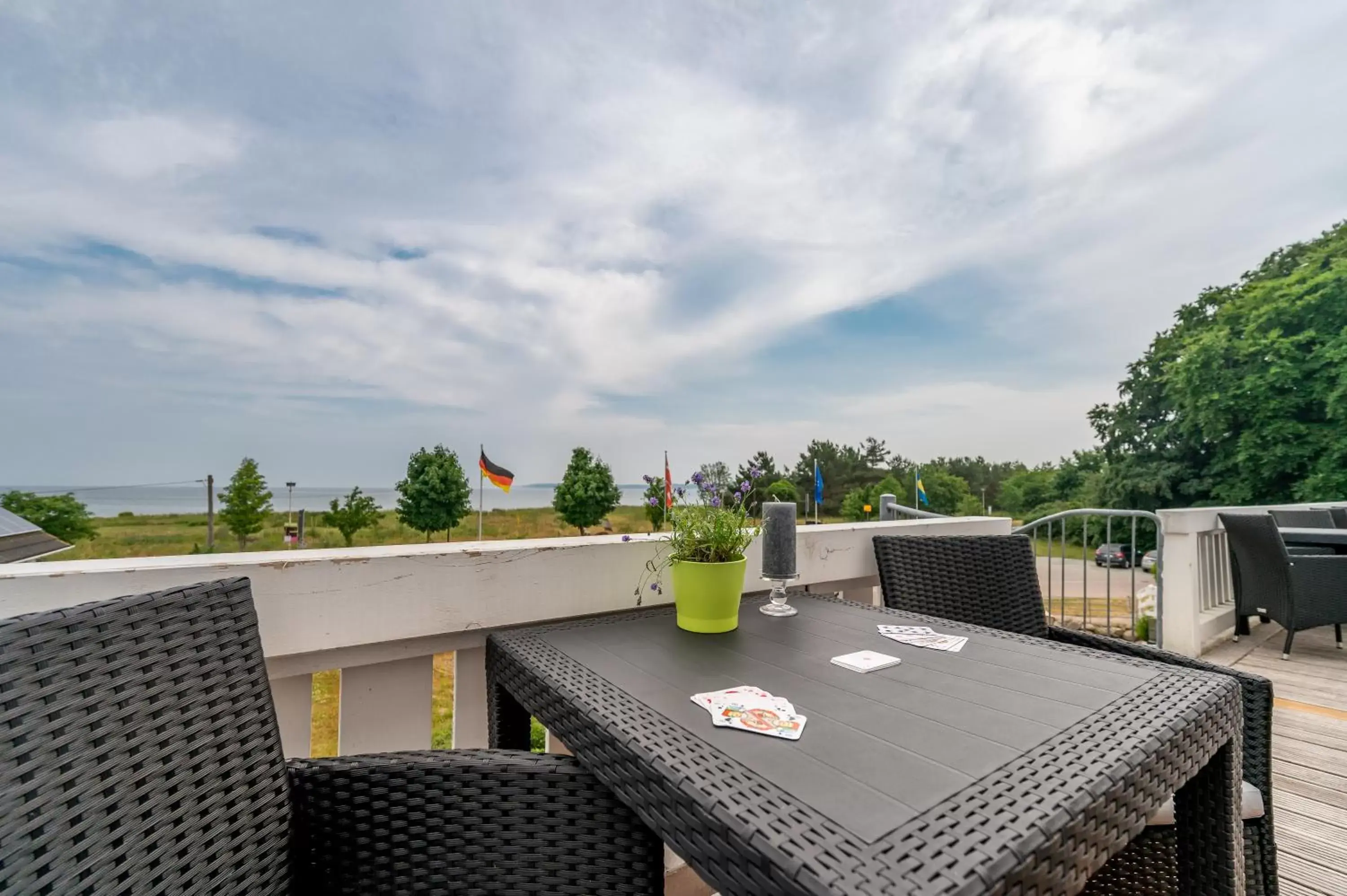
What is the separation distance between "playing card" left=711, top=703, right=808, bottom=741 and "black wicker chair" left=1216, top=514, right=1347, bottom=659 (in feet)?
13.6

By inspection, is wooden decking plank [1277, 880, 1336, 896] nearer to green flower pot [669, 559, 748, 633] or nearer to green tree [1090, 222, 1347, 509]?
green flower pot [669, 559, 748, 633]

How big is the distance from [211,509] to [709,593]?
36.2ft

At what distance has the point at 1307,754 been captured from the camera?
2.26 meters

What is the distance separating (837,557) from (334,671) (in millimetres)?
1356

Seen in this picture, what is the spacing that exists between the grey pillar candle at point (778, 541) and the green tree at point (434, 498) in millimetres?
17276

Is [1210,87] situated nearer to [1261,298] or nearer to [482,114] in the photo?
[1261,298]

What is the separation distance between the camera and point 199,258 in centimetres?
1952

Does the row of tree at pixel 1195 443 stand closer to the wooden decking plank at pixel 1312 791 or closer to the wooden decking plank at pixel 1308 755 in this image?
the wooden decking plank at pixel 1308 755

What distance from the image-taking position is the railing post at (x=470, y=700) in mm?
1291

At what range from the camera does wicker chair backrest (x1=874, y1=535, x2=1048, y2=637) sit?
1.67 meters

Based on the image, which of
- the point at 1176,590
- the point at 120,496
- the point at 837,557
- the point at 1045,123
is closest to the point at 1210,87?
the point at 1045,123

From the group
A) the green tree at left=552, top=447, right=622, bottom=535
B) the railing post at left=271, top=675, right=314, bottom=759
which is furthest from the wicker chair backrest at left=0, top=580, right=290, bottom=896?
the green tree at left=552, top=447, right=622, bottom=535

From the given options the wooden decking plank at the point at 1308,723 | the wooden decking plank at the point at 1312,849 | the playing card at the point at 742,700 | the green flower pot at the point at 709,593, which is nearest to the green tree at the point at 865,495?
the wooden decking plank at the point at 1308,723

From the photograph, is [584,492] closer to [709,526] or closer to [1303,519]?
[1303,519]
